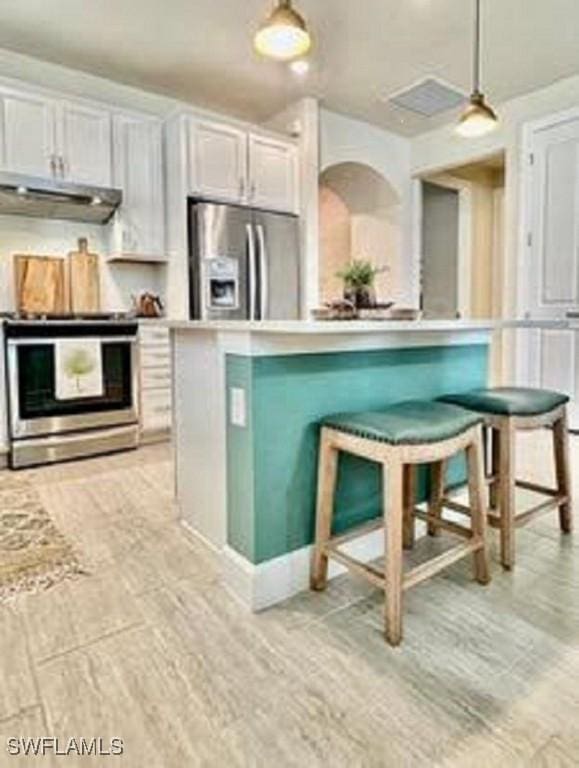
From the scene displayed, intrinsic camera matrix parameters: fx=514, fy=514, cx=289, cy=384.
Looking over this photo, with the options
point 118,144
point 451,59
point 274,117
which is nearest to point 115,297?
point 118,144

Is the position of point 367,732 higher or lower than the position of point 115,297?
lower

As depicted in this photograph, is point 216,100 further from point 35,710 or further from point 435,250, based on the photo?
point 35,710

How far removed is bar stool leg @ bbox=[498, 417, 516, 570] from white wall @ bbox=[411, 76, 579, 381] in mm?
2978

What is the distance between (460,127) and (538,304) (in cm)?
218

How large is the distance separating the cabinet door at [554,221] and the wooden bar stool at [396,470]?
297cm

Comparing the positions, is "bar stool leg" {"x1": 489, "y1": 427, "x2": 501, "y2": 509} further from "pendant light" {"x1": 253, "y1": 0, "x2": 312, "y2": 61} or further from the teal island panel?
"pendant light" {"x1": 253, "y1": 0, "x2": 312, "y2": 61}

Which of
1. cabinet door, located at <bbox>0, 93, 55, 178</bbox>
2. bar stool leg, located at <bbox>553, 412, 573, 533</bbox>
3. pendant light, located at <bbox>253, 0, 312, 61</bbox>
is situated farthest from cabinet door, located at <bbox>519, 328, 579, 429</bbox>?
cabinet door, located at <bbox>0, 93, 55, 178</bbox>

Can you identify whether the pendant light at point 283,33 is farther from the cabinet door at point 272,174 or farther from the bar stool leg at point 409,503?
the cabinet door at point 272,174

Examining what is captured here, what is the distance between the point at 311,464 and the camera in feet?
5.89

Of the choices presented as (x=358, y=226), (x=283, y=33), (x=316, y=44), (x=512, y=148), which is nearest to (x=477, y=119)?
(x=283, y=33)

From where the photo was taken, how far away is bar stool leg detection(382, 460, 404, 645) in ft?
4.77

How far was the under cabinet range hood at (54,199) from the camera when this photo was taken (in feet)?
11.0

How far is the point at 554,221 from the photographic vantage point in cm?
421

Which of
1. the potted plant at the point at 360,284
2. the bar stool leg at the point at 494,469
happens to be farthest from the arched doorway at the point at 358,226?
the potted plant at the point at 360,284
